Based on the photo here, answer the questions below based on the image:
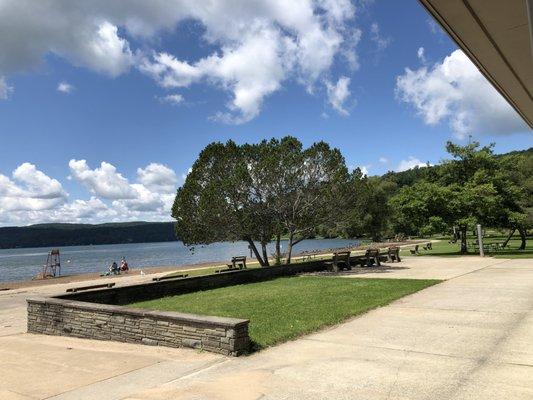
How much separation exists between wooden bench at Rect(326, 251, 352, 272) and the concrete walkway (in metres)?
12.0

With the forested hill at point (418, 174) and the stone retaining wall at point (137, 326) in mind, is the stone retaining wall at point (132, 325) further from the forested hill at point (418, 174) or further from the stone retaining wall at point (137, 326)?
the forested hill at point (418, 174)

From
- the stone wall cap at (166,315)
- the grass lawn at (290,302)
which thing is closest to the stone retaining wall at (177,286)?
the grass lawn at (290,302)

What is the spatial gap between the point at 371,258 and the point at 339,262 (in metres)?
2.73

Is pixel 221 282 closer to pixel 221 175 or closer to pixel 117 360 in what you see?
pixel 221 175

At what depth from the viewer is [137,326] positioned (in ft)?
26.8

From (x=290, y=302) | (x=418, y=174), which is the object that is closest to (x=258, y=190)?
(x=290, y=302)

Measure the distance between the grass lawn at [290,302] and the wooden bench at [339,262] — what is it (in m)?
4.08

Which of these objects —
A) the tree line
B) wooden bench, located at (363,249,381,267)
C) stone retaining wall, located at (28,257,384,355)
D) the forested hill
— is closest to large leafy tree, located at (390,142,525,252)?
the forested hill

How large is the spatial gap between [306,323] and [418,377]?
11.3 ft

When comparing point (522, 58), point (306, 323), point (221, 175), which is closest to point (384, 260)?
point (221, 175)

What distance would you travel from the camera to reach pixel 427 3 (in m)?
2.72

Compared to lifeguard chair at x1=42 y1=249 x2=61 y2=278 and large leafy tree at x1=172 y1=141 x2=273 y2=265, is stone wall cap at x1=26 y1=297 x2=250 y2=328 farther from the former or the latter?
lifeguard chair at x1=42 y1=249 x2=61 y2=278

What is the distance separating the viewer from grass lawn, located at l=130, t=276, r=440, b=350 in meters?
8.68

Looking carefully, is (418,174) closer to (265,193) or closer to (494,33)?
(265,193)
